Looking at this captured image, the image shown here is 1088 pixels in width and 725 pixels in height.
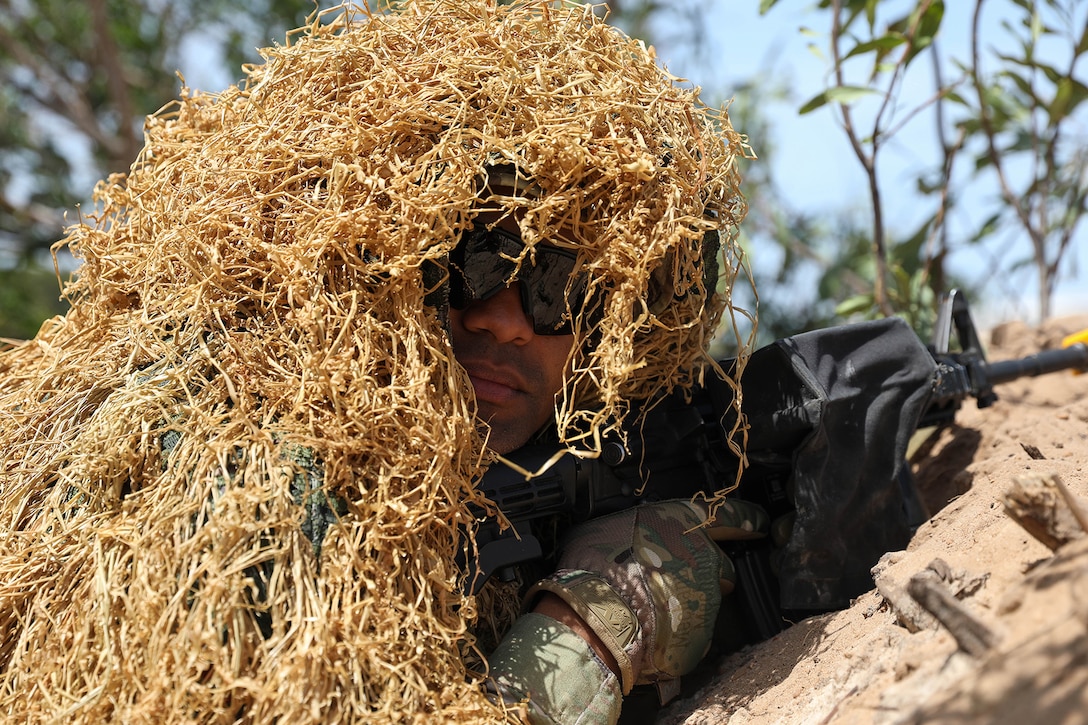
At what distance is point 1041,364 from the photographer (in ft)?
8.30

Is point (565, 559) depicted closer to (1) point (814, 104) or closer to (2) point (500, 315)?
(2) point (500, 315)

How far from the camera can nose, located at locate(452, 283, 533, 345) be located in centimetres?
176

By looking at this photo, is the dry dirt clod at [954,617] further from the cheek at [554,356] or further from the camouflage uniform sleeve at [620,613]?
the cheek at [554,356]

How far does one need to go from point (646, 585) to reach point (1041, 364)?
157 cm

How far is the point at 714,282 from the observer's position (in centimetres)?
187

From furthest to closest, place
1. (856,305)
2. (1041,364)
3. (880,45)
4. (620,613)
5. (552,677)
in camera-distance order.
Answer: (856,305), (880,45), (1041,364), (620,613), (552,677)

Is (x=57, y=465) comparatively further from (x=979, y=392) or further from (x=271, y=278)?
(x=979, y=392)

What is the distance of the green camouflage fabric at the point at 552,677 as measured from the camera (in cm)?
147

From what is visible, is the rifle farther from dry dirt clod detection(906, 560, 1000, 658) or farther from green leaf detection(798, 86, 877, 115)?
green leaf detection(798, 86, 877, 115)

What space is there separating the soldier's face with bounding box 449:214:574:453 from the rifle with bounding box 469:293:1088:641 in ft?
0.26

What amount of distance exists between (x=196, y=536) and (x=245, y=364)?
1.01ft

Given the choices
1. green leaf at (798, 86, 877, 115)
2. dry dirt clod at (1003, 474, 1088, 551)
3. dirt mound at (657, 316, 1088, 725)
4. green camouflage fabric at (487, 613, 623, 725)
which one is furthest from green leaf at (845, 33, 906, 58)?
green camouflage fabric at (487, 613, 623, 725)

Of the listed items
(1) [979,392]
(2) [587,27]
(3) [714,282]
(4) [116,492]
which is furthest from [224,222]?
(1) [979,392]

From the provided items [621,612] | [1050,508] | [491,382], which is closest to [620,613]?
[621,612]
